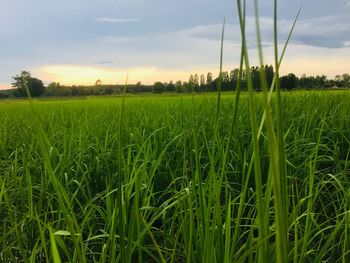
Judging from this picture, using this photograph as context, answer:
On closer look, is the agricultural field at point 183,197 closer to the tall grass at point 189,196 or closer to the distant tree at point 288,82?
the tall grass at point 189,196

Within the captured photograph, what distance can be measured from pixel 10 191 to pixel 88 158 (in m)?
0.51

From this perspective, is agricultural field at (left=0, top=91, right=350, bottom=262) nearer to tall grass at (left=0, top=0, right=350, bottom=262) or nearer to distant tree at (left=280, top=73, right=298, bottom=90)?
tall grass at (left=0, top=0, right=350, bottom=262)

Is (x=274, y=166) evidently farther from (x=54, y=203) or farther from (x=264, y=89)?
(x=54, y=203)

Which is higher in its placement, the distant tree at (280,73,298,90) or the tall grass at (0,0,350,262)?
the distant tree at (280,73,298,90)

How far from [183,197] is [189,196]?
25 cm

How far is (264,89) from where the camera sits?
1.14 feet

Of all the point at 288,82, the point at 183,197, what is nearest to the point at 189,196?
the point at 183,197

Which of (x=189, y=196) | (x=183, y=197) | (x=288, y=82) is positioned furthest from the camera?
(x=288, y=82)

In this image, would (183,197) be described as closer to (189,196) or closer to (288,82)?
(189,196)

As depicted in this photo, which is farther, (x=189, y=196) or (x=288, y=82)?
(x=288, y=82)

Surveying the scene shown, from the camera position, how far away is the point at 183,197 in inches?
39.4

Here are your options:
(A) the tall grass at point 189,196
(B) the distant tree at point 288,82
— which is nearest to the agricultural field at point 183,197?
(A) the tall grass at point 189,196

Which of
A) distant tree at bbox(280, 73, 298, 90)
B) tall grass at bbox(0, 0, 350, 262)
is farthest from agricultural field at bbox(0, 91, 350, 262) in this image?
distant tree at bbox(280, 73, 298, 90)

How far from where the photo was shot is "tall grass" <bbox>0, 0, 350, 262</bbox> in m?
0.58
